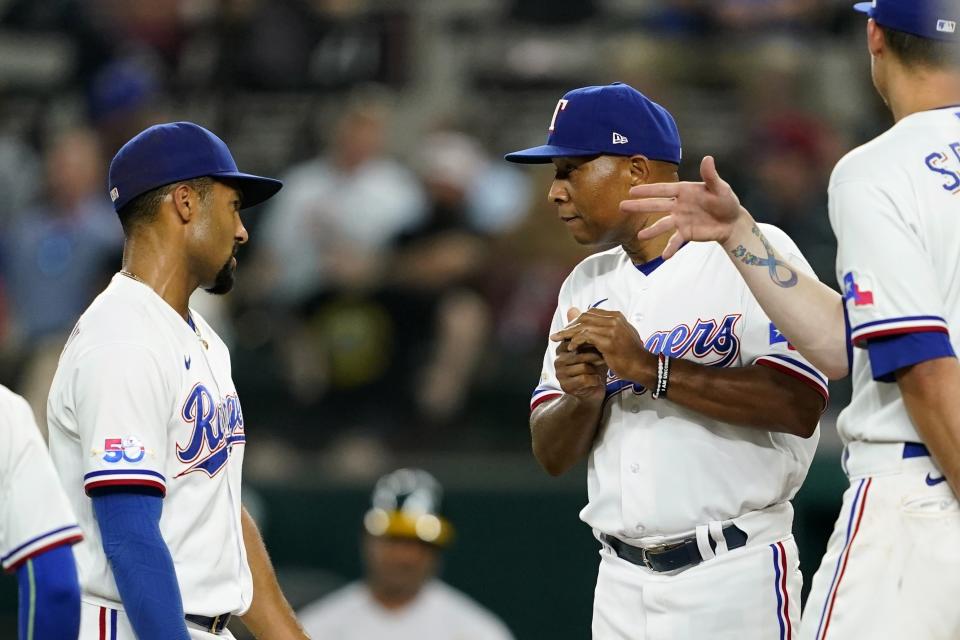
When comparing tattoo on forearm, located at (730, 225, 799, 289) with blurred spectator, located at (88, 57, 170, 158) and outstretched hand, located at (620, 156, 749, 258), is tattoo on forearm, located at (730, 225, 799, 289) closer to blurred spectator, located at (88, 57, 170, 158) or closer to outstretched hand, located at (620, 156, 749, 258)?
outstretched hand, located at (620, 156, 749, 258)

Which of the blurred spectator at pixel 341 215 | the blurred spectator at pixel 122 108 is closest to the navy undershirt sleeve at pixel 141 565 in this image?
the blurred spectator at pixel 341 215

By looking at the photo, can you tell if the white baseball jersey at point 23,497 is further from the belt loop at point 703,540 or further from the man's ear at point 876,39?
the man's ear at point 876,39

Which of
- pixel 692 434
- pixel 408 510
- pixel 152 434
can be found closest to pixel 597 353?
pixel 692 434

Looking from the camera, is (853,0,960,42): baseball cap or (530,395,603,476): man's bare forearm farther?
(530,395,603,476): man's bare forearm

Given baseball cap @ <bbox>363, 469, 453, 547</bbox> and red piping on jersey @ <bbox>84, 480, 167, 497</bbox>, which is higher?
red piping on jersey @ <bbox>84, 480, 167, 497</bbox>

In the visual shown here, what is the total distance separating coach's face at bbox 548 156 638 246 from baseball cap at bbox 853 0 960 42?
1.02m

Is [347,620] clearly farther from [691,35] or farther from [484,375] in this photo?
[691,35]

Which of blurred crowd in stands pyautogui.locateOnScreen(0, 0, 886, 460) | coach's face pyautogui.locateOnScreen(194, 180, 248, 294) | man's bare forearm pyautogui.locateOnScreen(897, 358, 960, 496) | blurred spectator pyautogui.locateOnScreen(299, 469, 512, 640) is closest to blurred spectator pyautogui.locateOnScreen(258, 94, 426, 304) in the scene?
blurred crowd in stands pyautogui.locateOnScreen(0, 0, 886, 460)

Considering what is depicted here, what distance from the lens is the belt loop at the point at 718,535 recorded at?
12.6 ft

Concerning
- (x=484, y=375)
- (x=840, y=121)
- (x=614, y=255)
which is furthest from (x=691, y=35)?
(x=614, y=255)

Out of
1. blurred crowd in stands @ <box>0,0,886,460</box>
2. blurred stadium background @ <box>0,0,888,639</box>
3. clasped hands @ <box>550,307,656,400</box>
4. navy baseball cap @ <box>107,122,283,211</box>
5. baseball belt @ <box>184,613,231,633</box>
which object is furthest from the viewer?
blurred crowd in stands @ <box>0,0,886,460</box>

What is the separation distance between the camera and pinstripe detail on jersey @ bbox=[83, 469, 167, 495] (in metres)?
3.30

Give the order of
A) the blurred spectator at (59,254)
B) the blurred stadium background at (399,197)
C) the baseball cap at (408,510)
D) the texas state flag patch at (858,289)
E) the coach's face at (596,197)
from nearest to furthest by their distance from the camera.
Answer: the texas state flag patch at (858,289) → the coach's face at (596,197) → the baseball cap at (408,510) → the blurred stadium background at (399,197) → the blurred spectator at (59,254)

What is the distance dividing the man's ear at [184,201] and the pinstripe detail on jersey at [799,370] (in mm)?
1449
